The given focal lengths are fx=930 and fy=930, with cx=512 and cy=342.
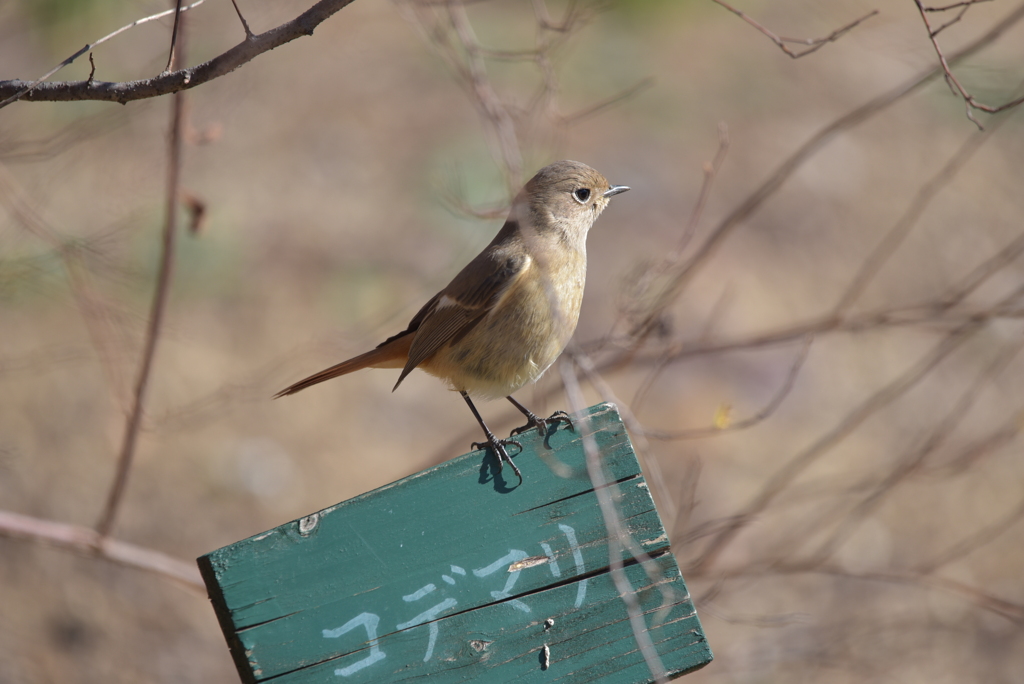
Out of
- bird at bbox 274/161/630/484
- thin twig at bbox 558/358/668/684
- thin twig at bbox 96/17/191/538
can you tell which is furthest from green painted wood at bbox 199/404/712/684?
thin twig at bbox 96/17/191/538

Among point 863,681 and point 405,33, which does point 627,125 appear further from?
point 863,681

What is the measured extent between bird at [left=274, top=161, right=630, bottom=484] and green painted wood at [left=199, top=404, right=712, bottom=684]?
78 cm

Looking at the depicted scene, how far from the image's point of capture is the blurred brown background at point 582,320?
493cm

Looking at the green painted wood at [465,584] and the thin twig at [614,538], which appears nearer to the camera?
the green painted wood at [465,584]

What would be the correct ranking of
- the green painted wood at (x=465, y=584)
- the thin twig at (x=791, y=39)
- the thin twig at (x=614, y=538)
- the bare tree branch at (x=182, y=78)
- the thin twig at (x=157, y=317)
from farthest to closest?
the thin twig at (x=157, y=317)
the thin twig at (x=791, y=39)
the thin twig at (x=614, y=538)
the green painted wood at (x=465, y=584)
the bare tree branch at (x=182, y=78)

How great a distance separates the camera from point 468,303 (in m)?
3.61

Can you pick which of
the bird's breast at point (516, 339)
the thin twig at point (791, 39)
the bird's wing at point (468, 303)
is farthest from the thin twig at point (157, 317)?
the thin twig at point (791, 39)

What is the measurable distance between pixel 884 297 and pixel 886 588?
2.42 m

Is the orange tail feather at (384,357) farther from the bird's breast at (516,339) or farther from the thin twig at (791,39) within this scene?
the thin twig at (791,39)

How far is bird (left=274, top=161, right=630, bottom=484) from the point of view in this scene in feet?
11.4

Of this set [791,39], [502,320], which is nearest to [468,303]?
[502,320]

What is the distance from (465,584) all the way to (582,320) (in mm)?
4358

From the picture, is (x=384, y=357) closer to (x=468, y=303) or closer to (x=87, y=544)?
(x=468, y=303)

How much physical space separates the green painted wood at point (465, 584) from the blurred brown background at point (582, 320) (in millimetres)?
1192
